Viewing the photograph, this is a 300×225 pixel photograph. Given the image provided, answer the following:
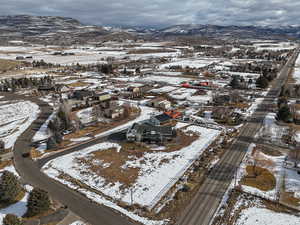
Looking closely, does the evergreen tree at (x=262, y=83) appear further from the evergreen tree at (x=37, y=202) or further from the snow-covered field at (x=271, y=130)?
the evergreen tree at (x=37, y=202)

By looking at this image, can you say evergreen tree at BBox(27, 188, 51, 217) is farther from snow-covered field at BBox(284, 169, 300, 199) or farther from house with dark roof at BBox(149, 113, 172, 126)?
snow-covered field at BBox(284, 169, 300, 199)

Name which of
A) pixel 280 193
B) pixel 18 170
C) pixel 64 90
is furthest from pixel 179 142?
pixel 64 90

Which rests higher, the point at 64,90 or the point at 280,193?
the point at 64,90

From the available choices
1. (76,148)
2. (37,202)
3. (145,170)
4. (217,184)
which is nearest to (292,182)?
(217,184)

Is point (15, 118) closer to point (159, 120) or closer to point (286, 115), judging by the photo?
point (159, 120)

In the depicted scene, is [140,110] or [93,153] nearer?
[93,153]

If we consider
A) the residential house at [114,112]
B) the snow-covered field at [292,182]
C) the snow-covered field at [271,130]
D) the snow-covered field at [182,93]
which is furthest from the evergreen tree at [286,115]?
the residential house at [114,112]

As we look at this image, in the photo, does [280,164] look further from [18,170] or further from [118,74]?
[118,74]
